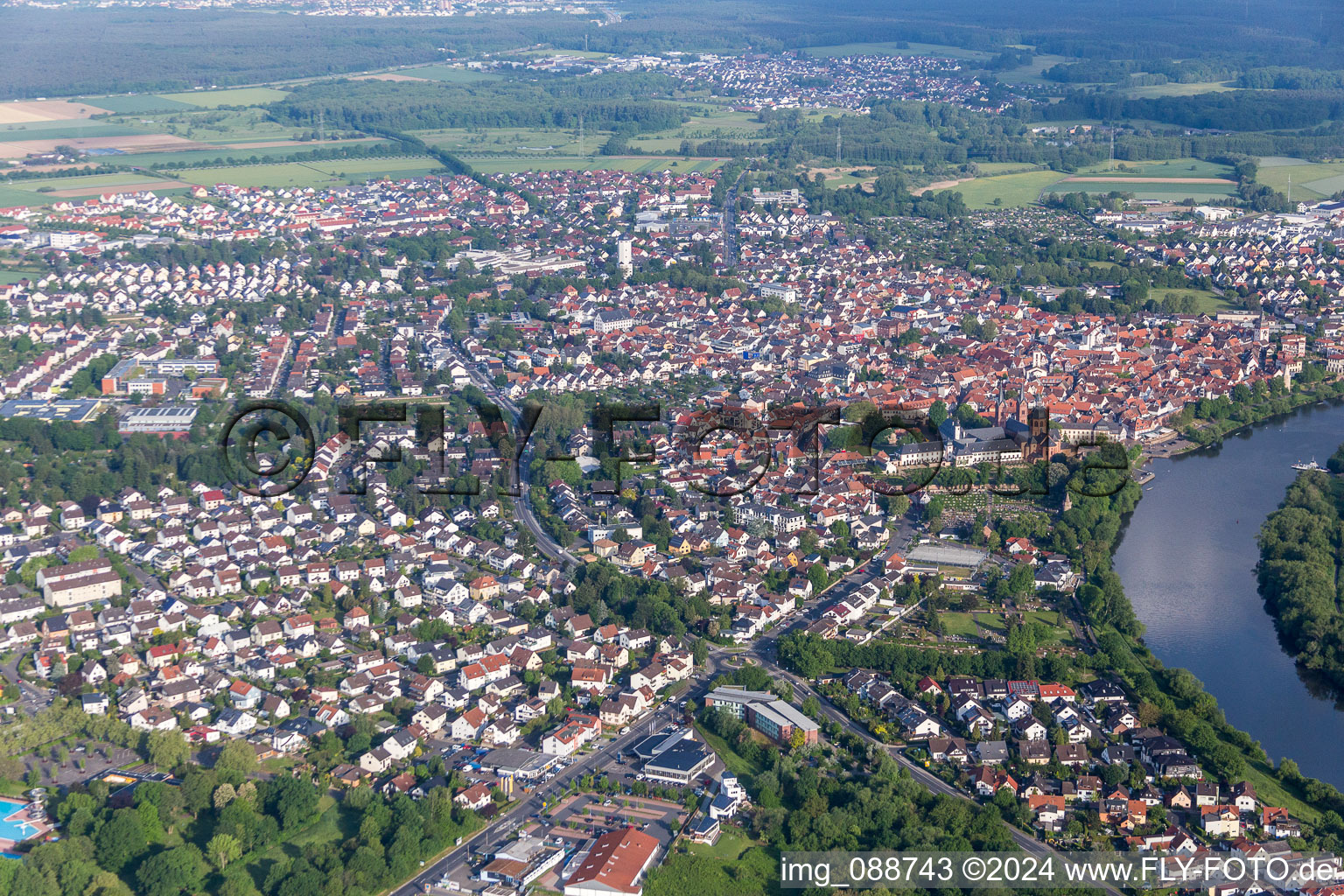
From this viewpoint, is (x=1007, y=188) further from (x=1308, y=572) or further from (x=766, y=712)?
(x=766, y=712)

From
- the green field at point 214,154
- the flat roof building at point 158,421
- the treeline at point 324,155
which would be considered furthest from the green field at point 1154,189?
the flat roof building at point 158,421

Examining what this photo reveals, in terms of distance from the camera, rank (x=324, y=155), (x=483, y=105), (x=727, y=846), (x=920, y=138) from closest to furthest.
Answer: (x=727, y=846), (x=324, y=155), (x=920, y=138), (x=483, y=105)

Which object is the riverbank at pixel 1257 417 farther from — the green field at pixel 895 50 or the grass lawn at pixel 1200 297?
the green field at pixel 895 50

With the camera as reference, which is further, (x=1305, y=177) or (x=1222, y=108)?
(x=1222, y=108)

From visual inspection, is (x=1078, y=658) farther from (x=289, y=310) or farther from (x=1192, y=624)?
(x=289, y=310)

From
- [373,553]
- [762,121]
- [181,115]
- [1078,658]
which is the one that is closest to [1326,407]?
[1078,658]

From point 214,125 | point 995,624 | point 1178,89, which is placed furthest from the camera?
point 1178,89

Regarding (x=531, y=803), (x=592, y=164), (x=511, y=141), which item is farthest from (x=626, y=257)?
(x=531, y=803)

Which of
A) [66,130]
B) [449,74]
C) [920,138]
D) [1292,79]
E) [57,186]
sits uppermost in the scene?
[1292,79]
